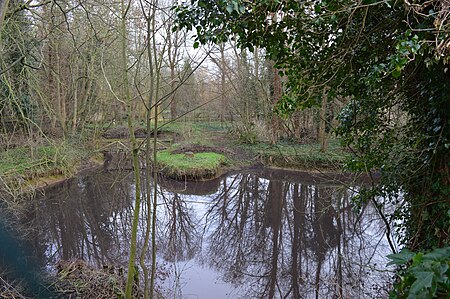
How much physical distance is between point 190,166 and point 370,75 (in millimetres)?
8989

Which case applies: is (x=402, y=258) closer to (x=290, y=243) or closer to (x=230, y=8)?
(x=230, y=8)

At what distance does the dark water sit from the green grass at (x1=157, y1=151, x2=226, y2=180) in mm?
953

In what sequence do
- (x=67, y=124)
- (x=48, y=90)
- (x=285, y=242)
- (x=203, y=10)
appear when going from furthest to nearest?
1. (x=67, y=124)
2. (x=48, y=90)
3. (x=285, y=242)
4. (x=203, y=10)

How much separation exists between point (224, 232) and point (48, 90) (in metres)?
7.99

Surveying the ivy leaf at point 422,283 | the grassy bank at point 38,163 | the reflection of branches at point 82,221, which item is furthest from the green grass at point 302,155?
the ivy leaf at point 422,283

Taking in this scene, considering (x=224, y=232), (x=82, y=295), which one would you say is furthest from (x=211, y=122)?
(x=82, y=295)

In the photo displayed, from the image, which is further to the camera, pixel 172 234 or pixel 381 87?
pixel 172 234

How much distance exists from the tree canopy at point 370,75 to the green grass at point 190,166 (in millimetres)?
7465

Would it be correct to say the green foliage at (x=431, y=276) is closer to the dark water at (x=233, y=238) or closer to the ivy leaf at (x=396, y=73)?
the ivy leaf at (x=396, y=73)

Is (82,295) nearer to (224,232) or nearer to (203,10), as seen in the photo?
(224,232)

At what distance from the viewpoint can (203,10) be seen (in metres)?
2.52

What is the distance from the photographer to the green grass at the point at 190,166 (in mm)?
10734

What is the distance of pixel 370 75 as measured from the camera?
7.20 feet

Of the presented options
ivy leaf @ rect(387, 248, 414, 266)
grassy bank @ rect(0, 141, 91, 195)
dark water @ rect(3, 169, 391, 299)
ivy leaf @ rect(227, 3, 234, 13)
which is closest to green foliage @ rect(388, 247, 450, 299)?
ivy leaf @ rect(387, 248, 414, 266)
